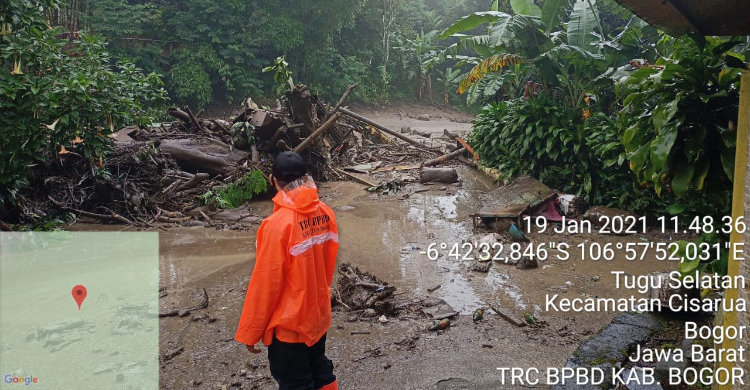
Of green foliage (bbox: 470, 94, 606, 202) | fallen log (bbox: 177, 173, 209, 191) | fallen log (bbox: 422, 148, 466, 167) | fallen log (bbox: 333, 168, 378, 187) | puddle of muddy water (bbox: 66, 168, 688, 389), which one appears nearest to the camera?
puddle of muddy water (bbox: 66, 168, 688, 389)

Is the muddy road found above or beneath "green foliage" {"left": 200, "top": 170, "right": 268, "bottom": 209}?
beneath

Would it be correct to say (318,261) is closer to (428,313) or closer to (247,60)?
(428,313)

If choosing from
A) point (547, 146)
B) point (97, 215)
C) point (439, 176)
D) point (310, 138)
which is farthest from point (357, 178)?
point (97, 215)

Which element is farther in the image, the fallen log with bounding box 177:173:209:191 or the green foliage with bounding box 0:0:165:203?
the fallen log with bounding box 177:173:209:191

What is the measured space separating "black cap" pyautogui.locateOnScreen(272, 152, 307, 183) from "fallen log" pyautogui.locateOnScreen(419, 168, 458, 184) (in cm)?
974

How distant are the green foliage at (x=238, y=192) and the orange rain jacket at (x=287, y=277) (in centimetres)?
718

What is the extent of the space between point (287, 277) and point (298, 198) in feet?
1.44

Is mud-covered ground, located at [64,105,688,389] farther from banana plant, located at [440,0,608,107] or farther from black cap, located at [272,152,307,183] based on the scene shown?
banana plant, located at [440,0,608,107]

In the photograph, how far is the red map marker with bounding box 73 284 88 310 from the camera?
18.1 ft

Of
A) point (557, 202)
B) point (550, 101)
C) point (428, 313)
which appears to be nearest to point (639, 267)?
point (557, 202)

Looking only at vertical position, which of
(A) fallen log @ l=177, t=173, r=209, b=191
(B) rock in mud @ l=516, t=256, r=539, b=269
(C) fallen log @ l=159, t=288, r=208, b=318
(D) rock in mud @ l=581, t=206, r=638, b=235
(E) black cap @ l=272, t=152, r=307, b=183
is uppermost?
(E) black cap @ l=272, t=152, r=307, b=183

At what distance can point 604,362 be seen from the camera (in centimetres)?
351

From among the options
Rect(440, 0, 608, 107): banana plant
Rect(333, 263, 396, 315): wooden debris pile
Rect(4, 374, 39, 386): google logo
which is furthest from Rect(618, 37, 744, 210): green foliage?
Rect(440, 0, 608, 107): banana plant

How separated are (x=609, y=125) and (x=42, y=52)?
892 centimetres
